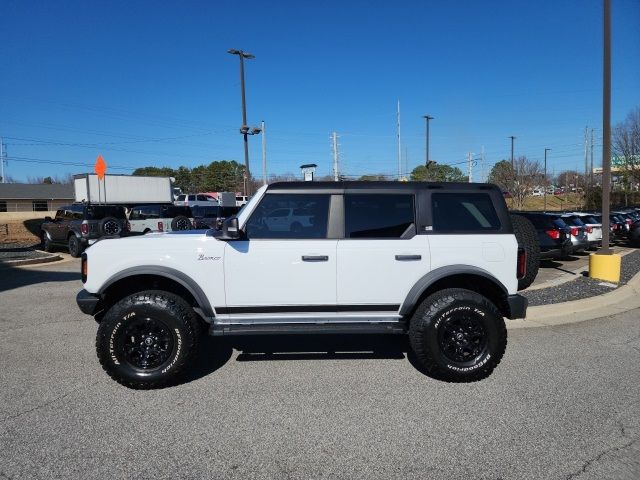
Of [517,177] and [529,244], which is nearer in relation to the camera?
[529,244]

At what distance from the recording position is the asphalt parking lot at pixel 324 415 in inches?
119

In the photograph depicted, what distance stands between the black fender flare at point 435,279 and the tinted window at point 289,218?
1020 mm

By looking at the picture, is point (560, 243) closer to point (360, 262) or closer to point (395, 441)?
point (360, 262)

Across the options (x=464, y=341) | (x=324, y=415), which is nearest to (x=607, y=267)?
(x=464, y=341)

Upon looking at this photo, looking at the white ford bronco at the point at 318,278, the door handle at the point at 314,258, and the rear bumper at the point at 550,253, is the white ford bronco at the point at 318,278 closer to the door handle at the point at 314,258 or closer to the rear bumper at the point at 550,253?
the door handle at the point at 314,258

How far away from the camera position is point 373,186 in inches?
181

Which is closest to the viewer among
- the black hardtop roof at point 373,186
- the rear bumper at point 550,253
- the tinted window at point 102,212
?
the black hardtop roof at point 373,186

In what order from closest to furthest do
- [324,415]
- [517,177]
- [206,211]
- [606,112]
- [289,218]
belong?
[324,415]
[289,218]
[606,112]
[206,211]
[517,177]

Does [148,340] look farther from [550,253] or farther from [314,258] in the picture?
[550,253]

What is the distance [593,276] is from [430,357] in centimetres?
691

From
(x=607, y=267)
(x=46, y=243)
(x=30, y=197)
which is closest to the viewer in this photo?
(x=607, y=267)

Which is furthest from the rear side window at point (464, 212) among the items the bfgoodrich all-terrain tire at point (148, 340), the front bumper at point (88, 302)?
the front bumper at point (88, 302)

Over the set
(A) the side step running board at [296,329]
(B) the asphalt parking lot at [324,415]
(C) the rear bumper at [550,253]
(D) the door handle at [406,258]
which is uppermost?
(D) the door handle at [406,258]

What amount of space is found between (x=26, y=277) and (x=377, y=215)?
9976 mm
